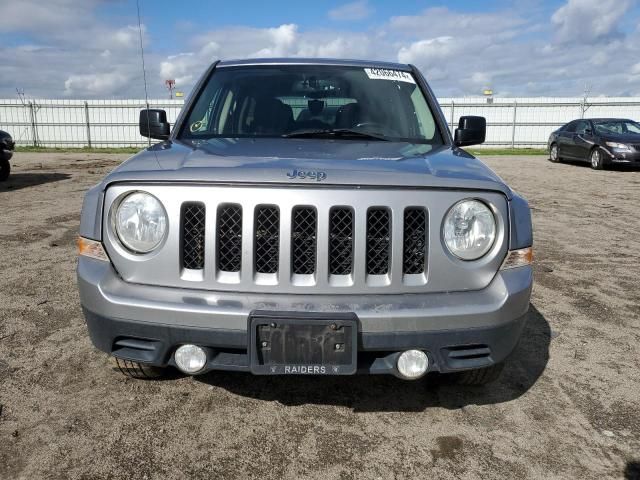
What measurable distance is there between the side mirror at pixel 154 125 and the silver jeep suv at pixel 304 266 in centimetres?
125

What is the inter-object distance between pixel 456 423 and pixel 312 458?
0.73 m

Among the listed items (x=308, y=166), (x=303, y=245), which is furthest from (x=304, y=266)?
(x=308, y=166)

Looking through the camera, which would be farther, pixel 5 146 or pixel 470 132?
pixel 5 146

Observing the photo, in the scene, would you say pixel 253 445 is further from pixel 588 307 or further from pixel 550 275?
pixel 550 275

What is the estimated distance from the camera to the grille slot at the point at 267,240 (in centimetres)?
208

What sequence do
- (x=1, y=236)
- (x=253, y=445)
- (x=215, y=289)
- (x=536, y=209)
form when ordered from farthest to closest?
(x=536, y=209)
(x=1, y=236)
(x=253, y=445)
(x=215, y=289)

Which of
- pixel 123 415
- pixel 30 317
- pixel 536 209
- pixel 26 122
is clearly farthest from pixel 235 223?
pixel 26 122

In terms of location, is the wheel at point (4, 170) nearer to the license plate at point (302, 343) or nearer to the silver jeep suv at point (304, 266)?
the silver jeep suv at point (304, 266)

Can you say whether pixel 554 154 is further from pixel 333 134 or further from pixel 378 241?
pixel 378 241

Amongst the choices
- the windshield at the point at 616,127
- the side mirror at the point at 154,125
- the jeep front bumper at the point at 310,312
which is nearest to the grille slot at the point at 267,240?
the jeep front bumper at the point at 310,312

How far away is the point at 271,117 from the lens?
3.20 meters

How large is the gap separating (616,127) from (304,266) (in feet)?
53.4

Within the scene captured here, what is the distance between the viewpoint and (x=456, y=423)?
97.5 inches

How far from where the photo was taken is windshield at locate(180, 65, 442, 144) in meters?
3.13
